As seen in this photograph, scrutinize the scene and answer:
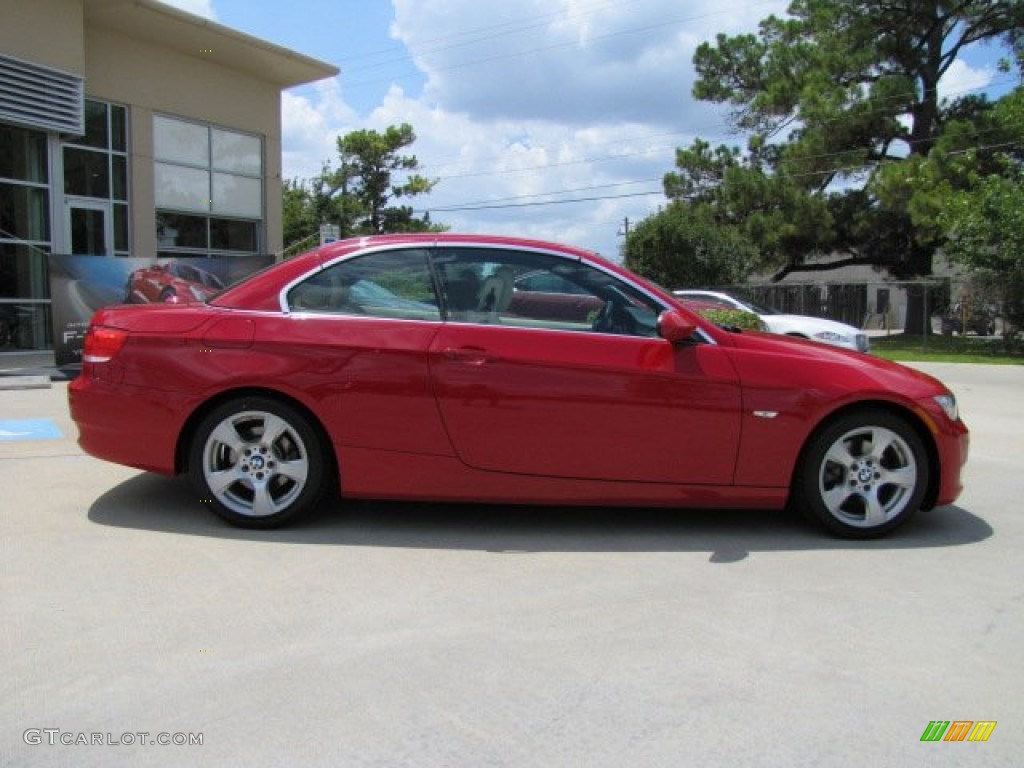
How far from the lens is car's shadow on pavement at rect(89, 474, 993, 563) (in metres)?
4.80

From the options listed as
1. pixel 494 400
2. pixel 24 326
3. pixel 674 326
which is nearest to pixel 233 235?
pixel 24 326

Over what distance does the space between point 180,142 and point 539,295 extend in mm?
15570

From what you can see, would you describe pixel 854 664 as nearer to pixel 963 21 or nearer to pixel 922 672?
pixel 922 672

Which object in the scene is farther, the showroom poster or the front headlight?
the showroom poster

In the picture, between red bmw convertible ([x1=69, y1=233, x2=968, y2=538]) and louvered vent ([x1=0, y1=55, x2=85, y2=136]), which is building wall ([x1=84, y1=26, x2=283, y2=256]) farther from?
red bmw convertible ([x1=69, y1=233, x2=968, y2=538])

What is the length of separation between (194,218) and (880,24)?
2266cm

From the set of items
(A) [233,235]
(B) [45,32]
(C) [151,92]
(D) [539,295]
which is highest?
(B) [45,32]

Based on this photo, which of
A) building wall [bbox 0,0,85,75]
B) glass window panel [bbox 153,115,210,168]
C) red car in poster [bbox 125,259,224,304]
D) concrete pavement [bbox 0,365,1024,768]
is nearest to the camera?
concrete pavement [bbox 0,365,1024,768]

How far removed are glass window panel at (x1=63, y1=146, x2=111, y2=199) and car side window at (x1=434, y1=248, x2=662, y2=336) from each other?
532 inches

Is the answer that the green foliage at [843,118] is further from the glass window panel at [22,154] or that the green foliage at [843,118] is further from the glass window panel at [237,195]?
the glass window panel at [22,154]

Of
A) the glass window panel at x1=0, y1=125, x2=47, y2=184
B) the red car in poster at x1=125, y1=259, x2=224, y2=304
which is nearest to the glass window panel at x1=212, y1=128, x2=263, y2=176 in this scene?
the glass window panel at x1=0, y1=125, x2=47, y2=184

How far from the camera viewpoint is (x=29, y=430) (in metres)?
7.96

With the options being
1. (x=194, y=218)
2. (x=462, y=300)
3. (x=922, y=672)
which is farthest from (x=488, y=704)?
(x=194, y=218)

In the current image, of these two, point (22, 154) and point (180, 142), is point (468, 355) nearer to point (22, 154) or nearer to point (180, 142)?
point (22, 154)
